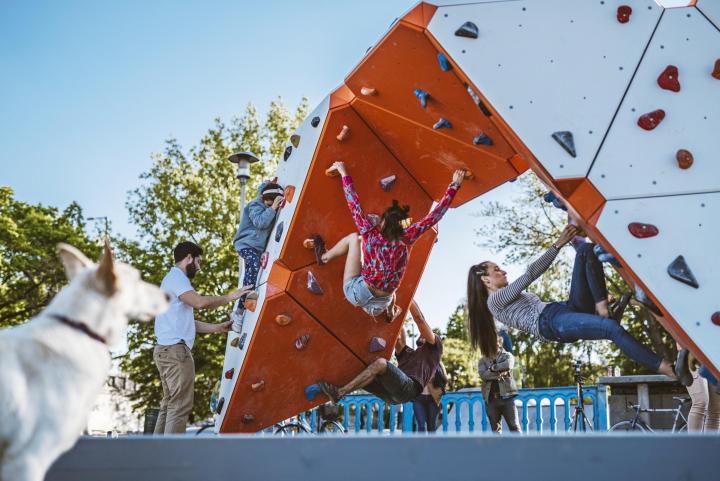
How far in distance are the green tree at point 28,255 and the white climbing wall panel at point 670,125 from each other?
23301mm

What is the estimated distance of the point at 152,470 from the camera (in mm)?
3268

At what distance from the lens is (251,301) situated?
25.7 ft

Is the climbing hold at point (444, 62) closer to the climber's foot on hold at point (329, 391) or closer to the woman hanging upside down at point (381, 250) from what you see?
the woman hanging upside down at point (381, 250)

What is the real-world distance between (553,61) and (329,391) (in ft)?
14.8

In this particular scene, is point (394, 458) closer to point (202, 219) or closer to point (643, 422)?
point (643, 422)

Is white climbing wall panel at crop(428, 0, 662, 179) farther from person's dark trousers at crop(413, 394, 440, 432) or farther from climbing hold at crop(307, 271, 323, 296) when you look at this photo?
person's dark trousers at crop(413, 394, 440, 432)

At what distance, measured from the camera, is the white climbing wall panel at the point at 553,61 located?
5.16 meters

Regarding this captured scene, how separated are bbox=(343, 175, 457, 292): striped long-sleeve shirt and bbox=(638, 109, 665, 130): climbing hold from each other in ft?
7.12

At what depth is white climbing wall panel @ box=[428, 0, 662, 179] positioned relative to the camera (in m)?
5.16

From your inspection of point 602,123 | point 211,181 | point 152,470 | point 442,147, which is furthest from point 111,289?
point 211,181

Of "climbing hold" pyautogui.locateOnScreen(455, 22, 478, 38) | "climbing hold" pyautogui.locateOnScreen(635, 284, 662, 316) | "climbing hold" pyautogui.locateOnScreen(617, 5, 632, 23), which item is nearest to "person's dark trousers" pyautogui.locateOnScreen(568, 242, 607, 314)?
"climbing hold" pyautogui.locateOnScreen(635, 284, 662, 316)

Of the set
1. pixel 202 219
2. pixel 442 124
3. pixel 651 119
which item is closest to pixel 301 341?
pixel 442 124

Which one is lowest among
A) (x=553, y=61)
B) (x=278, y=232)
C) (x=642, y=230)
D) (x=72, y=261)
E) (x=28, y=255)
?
(x=72, y=261)

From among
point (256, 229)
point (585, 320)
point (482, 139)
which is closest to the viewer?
point (585, 320)
